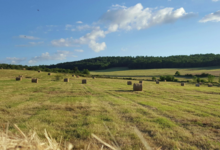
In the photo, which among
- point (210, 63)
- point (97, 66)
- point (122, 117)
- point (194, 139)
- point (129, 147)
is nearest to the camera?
point (129, 147)

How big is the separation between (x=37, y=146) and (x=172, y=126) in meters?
5.94

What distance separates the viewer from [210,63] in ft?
338

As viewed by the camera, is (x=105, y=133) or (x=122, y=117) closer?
(x=105, y=133)

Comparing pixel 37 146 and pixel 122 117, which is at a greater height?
pixel 37 146

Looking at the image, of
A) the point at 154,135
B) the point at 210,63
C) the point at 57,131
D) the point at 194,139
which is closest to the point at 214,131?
the point at 194,139

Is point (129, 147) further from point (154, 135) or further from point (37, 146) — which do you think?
point (37, 146)

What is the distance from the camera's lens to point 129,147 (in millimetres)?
4520

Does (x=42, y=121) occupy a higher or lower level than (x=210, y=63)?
lower

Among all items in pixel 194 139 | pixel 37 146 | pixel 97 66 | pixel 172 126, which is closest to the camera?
pixel 37 146

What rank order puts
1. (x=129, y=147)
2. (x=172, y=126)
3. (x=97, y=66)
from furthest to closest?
1. (x=97, y=66)
2. (x=172, y=126)
3. (x=129, y=147)

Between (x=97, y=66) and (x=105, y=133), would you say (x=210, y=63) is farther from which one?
(x=105, y=133)

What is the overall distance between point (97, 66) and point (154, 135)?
122578 mm

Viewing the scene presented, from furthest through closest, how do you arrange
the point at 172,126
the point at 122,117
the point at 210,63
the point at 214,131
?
1. the point at 210,63
2. the point at 122,117
3. the point at 172,126
4. the point at 214,131

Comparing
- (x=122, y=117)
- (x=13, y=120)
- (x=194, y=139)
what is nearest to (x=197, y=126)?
(x=194, y=139)
